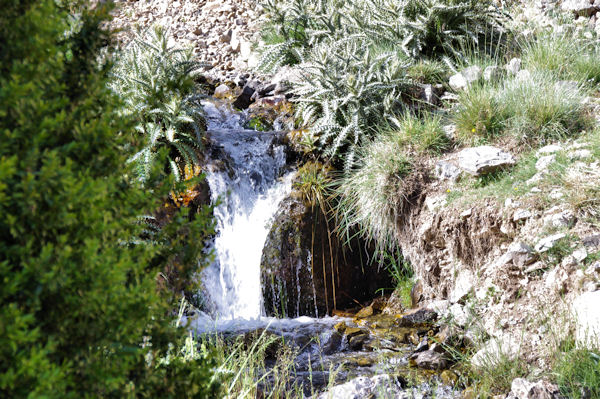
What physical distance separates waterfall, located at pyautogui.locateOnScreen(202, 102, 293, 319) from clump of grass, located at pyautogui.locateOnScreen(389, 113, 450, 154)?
131cm

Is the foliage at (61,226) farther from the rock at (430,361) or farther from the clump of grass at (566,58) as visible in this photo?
the clump of grass at (566,58)

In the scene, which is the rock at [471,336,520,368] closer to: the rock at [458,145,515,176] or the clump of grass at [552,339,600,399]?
the clump of grass at [552,339,600,399]

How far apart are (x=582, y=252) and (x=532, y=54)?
3121 millimetres

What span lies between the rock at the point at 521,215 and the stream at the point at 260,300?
3.56 ft

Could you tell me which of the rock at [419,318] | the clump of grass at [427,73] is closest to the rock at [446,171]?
the rock at [419,318]

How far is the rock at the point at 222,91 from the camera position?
25.4ft

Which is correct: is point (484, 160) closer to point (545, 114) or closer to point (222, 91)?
point (545, 114)

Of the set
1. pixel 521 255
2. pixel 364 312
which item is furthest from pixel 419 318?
pixel 521 255

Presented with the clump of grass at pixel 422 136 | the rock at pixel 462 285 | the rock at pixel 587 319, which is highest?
the clump of grass at pixel 422 136

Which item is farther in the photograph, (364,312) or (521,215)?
(364,312)

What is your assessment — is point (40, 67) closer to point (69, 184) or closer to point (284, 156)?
point (69, 184)

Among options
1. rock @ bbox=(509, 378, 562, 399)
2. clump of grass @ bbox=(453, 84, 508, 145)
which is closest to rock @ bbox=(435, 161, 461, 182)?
clump of grass @ bbox=(453, 84, 508, 145)

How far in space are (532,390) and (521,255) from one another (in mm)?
1085

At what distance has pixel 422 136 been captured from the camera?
15.8 ft
